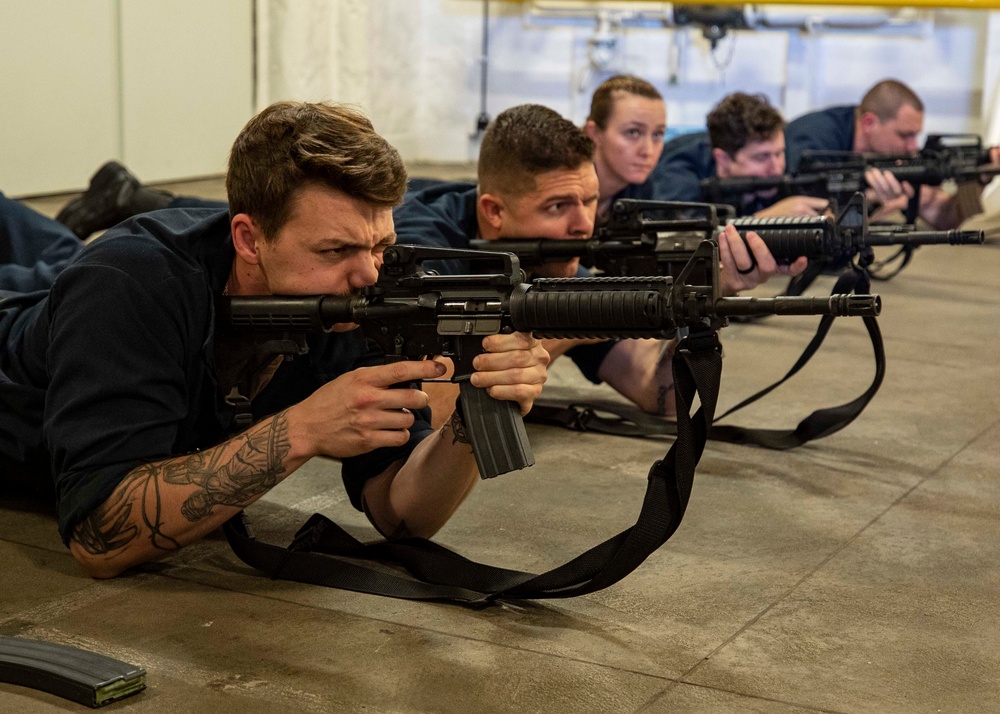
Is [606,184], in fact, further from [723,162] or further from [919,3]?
→ [919,3]

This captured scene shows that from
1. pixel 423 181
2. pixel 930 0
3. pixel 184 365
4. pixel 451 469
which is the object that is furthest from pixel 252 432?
pixel 930 0

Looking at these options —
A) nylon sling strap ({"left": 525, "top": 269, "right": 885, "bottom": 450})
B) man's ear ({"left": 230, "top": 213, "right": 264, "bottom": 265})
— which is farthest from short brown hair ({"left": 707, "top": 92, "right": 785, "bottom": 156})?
man's ear ({"left": 230, "top": 213, "right": 264, "bottom": 265})

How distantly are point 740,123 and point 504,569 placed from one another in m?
4.02

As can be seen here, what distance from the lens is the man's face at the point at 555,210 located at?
3.62m

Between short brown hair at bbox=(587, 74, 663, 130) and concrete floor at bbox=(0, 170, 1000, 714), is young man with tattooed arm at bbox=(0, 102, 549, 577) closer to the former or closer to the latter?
concrete floor at bbox=(0, 170, 1000, 714)

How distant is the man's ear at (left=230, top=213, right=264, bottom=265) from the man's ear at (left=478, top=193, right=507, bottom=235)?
128cm

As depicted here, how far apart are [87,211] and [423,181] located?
1.79 metres

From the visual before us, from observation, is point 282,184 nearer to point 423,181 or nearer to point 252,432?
point 252,432

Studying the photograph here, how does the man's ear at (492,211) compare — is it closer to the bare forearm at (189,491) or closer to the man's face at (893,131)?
the bare forearm at (189,491)

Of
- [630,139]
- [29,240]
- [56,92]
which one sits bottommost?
[29,240]

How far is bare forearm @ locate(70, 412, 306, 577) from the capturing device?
240 cm

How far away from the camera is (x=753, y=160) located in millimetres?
6152

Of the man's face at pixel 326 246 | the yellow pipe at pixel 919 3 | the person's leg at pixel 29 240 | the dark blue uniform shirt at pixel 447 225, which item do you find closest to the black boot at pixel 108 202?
the person's leg at pixel 29 240

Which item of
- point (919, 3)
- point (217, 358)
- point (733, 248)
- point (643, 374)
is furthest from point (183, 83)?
point (217, 358)
